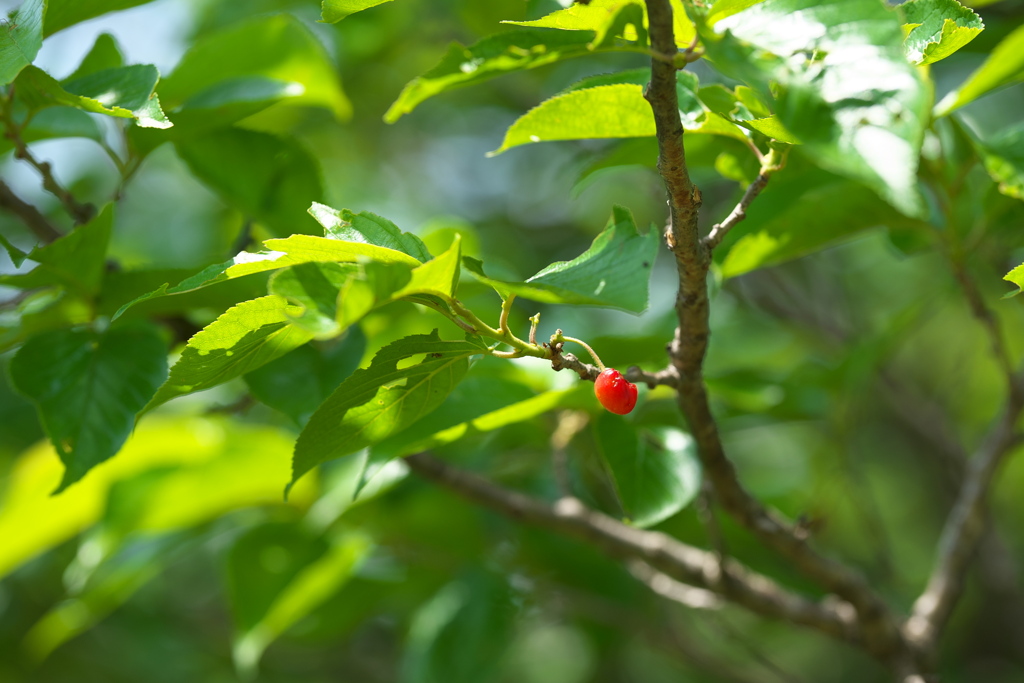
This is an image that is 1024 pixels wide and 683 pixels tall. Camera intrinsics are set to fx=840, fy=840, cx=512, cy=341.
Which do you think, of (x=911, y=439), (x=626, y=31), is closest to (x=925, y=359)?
(x=911, y=439)

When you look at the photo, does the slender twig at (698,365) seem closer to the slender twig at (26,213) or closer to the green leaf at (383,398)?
the green leaf at (383,398)

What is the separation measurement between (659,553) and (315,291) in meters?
1.06

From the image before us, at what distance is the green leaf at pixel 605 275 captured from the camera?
0.75m

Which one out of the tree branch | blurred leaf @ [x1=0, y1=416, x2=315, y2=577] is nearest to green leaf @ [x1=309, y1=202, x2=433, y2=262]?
blurred leaf @ [x1=0, y1=416, x2=315, y2=577]

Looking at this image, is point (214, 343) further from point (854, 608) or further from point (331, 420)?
point (854, 608)

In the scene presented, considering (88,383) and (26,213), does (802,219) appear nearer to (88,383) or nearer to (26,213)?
(88,383)

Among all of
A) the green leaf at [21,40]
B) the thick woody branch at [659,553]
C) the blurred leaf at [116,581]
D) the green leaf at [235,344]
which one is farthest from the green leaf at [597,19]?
the blurred leaf at [116,581]

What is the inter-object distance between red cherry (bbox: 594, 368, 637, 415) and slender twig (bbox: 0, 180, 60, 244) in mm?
A: 980

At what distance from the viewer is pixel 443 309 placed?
862 millimetres

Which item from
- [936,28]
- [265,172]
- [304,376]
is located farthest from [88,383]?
[936,28]

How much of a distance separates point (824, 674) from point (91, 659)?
12.0 ft

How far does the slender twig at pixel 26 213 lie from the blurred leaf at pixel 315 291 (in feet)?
2.86

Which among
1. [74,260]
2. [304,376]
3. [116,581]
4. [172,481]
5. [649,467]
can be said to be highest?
[74,260]

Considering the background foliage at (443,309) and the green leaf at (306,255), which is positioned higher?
the green leaf at (306,255)
